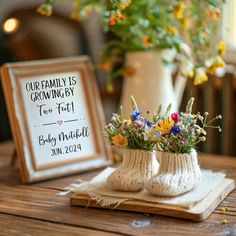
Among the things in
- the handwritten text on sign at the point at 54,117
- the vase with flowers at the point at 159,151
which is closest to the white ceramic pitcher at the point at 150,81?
the handwritten text on sign at the point at 54,117

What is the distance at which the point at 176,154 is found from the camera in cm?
121

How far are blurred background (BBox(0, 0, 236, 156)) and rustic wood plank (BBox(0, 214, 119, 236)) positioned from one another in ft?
3.15

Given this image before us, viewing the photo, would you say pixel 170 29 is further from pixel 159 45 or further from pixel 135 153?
pixel 135 153

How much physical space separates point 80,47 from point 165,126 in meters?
1.20

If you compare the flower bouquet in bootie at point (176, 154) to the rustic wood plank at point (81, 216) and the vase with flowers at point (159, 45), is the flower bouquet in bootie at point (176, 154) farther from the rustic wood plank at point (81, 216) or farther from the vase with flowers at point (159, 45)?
the vase with flowers at point (159, 45)

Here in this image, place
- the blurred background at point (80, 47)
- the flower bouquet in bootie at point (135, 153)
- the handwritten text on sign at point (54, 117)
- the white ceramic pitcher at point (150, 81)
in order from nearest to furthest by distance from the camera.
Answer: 1. the flower bouquet in bootie at point (135, 153)
2. the handwritten text on sign at point (54, 117)
3. the white ceramic pitcher at point (150, 81)
4. the blurred background at point (80, 47)

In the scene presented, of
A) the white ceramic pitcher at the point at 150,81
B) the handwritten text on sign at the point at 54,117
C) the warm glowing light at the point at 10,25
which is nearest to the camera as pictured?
the handwritten text on sign at the point at 54,117

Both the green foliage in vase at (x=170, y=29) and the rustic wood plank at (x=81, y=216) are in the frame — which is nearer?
the rustic wood plank at (x=81, y=216)

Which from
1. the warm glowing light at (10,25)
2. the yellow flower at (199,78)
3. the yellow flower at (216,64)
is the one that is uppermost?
the warm glowing light at (10,25)

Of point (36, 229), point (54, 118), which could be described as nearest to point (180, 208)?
point (36, 229)

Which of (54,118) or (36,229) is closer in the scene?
(36,229)

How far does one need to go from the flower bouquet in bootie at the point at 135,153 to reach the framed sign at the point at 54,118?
0.71 ft

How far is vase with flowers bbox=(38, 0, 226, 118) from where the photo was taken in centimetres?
160

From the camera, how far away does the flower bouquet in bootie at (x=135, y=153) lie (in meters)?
1.25
